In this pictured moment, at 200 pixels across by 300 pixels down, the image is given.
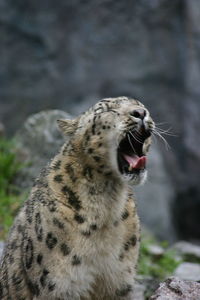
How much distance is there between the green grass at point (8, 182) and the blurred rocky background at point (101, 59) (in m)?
3.31

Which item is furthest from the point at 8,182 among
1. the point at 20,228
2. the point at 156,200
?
the point at 20,228

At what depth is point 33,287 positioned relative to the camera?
5281 millimetres

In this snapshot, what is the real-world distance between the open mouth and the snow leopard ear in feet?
1.46

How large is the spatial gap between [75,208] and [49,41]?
8.90 meters

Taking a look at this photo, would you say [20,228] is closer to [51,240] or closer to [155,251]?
[51,240]

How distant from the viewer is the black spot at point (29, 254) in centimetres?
527

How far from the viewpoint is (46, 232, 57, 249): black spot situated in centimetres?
514

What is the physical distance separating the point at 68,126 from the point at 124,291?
1325mm

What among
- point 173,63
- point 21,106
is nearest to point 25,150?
point 21,106

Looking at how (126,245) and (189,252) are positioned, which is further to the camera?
(189,252)

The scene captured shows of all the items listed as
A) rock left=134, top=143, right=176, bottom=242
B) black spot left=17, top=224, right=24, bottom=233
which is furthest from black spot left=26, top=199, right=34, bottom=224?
rock left=134, top=143, right=176, bottom=242

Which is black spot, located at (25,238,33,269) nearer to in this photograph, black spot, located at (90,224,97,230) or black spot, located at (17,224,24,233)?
black spot, located at (17,224,24,233)

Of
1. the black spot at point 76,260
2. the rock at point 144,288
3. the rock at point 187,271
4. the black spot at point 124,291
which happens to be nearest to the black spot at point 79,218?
the black spot at point 76,260

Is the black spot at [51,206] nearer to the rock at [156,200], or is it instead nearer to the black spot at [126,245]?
the black spot at [126,245]
